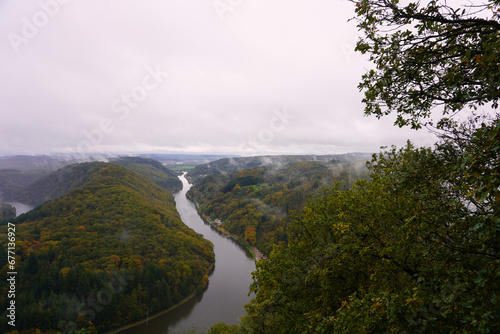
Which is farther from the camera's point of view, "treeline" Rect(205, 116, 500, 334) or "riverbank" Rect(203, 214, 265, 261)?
"riverbank" Rect(203, 214, 265, 261)

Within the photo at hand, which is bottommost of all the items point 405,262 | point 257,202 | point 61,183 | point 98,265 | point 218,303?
point 61,183

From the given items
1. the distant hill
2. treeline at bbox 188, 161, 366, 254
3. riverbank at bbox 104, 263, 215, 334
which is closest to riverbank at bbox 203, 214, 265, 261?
treeline at bbox 188, 161, 366, 254

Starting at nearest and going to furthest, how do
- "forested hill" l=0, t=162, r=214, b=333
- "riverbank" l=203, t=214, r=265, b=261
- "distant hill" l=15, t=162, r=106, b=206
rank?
"forested hill" l=0, t=162, r=214, b=333 < "riverbank" l=203, t=214, r=265, b=261 < "distant hill" l=15, t=162, r=106, b=206

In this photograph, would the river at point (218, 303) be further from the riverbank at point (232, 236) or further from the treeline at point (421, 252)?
the treeline at point (421, 252)

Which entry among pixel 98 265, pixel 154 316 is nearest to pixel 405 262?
pixel 154 316

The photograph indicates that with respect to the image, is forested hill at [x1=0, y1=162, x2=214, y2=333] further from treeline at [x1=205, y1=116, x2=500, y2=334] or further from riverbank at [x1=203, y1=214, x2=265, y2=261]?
treeline at [x1=205, y1=116, x2=500, y2=334]

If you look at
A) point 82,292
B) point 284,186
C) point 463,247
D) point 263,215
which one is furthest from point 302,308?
point 284,186

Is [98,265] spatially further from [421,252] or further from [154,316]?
[421,252]
